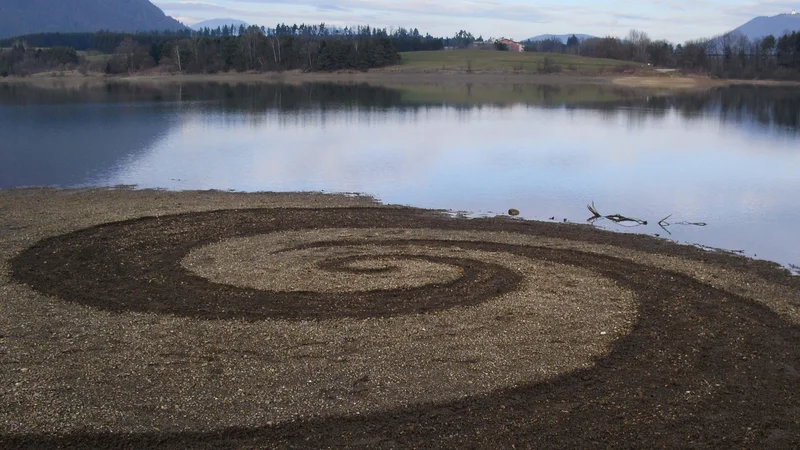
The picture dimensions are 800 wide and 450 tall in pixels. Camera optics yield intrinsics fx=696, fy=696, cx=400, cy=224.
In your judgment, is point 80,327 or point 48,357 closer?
point 48,357

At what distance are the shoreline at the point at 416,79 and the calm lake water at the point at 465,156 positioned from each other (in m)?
48.4

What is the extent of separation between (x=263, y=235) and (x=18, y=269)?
604cm

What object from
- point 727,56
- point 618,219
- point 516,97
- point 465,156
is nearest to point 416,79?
point 516,97

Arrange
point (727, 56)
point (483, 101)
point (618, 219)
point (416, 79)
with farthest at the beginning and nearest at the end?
point (727, 56)
point (416, 79)
point (483, 101)
point (618, 219)

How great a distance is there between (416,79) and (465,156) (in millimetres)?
87171

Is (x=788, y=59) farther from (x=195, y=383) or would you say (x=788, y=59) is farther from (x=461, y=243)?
(x=195, y=383)

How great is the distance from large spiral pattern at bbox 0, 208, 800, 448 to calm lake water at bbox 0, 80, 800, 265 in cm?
651

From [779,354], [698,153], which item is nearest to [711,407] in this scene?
[779,354]

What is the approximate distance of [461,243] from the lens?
18.9 metres

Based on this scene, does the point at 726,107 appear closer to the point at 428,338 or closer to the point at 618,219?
the point at 618,219

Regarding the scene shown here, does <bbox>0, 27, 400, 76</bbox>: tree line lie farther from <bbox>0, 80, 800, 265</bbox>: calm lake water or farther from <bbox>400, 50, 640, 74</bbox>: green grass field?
<bbox>0, 80, 800, 265</bbox>: calm lake water

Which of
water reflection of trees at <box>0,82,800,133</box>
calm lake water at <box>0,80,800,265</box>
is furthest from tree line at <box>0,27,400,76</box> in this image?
calm lake water at <box>0,80,800,265</box>

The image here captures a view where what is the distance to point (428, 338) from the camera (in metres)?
11.9

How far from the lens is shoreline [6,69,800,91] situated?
115062 millimetres
